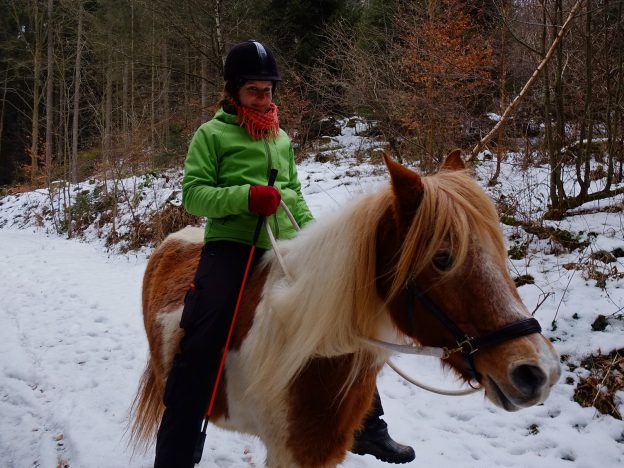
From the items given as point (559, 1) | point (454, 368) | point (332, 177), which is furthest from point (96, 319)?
point (559, 1)

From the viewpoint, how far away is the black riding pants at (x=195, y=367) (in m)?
1.98

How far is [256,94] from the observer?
2240 mm

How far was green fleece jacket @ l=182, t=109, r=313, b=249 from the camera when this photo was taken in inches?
80.8

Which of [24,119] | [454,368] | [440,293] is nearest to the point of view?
[440,293]

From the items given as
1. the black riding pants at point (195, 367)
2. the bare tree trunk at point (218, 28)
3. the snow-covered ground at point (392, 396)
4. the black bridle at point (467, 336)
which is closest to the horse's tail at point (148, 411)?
the snow-covered ground at point (392, 396)

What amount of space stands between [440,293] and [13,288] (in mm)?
8782

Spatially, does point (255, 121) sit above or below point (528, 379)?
above

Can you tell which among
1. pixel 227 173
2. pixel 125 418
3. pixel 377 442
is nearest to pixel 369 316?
pixel 227 173

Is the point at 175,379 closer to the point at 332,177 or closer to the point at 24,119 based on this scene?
the point at 332,177

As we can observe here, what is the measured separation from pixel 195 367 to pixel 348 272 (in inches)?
37.9

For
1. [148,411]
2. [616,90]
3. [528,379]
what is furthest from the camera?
[616,90]

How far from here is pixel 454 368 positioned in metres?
1.52

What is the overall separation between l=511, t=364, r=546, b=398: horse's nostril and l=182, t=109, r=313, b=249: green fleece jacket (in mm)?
1350

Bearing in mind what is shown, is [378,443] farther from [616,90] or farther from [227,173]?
[616,90]
